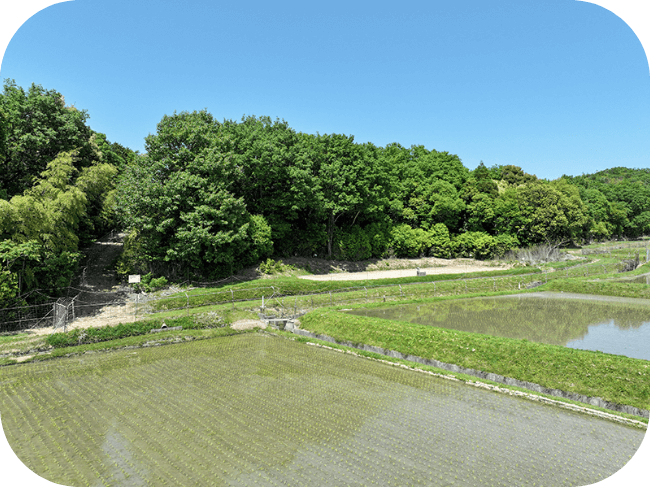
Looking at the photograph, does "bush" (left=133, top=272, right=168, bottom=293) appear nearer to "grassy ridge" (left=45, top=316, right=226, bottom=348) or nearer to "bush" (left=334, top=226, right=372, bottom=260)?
"grassy ridge" (left=45, top=316, right=226, bottom=348)

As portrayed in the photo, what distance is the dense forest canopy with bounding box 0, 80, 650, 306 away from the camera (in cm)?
2145

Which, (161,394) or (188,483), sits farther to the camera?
(161,394)

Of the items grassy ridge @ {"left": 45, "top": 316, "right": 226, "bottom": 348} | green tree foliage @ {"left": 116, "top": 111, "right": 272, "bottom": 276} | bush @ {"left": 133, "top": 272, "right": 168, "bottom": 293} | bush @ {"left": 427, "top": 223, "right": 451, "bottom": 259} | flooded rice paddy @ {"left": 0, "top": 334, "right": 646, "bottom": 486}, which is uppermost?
green tree foliage @ {"left": 116, "top": 111, "right": 272, "bottom": 276}

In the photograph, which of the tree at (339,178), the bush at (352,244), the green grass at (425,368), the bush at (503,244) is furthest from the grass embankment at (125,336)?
the bush at (503,244)

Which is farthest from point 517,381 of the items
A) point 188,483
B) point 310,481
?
A: point 188,483

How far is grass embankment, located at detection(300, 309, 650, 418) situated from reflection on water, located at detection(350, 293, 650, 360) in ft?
9.43

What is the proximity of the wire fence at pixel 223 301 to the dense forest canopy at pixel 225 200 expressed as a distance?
1.56 m

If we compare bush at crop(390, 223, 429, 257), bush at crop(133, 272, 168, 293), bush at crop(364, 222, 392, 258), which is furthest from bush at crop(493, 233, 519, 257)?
bush at crop(133, 272, 168, 293)

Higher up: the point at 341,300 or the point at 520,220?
the point at 520,220

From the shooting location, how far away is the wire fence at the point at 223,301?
61.0ft

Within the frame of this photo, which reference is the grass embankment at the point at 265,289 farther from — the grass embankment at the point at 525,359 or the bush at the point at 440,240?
the bush at the point at 440,240

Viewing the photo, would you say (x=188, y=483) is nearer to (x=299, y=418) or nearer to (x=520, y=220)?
(x=299, y=418)

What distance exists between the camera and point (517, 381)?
11406 millimetres

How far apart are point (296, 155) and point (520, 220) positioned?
1283 inches
